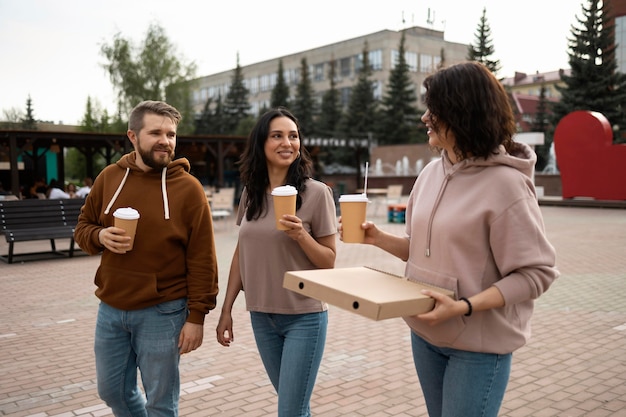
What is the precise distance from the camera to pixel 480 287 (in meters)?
1.80

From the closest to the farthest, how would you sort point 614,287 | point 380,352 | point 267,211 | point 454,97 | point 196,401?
point 454,97 < point 267,211 < point 196,401 < point 380,352 < point 614,287

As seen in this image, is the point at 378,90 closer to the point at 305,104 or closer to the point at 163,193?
the point at 305,104

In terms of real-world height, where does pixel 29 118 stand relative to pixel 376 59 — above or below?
below

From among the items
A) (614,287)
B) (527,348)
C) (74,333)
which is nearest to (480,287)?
(527,348)

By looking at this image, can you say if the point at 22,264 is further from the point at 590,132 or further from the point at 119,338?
the point at 590,132

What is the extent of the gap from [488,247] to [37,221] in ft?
34.4

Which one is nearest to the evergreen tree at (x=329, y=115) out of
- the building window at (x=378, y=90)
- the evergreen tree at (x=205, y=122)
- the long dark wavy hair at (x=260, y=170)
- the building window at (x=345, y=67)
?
the building window at (x=378, y=90)

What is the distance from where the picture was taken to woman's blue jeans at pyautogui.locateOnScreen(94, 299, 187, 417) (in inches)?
96.8

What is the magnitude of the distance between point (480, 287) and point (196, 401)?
2.71 meters

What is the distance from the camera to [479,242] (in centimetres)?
179

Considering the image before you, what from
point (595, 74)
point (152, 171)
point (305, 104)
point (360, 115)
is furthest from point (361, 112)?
point (152, 171)

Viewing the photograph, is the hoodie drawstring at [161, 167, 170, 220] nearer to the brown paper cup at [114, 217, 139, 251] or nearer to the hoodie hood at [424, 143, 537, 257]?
the brown paper cup at [114, 217, 139, 251]

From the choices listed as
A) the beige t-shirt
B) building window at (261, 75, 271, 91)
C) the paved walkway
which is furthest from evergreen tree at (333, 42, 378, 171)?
the beige t-shirt

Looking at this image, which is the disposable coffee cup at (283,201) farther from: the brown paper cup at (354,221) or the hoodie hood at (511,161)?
the hoodie hood at (511,161)
